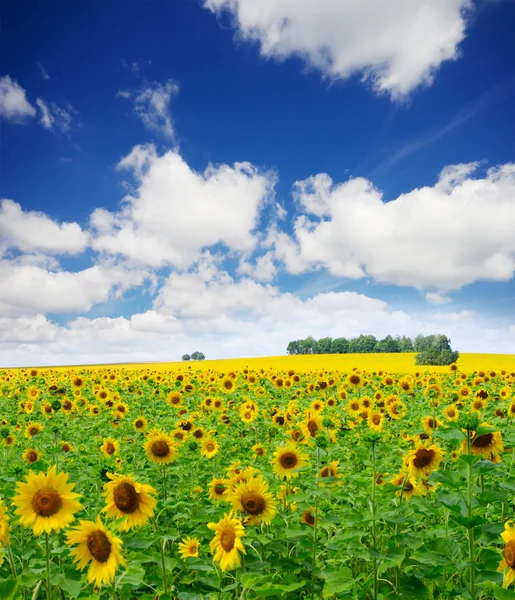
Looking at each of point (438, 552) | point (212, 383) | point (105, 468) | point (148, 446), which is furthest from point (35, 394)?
point (438, 552)

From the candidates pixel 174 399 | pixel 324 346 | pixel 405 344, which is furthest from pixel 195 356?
pixel 174 399

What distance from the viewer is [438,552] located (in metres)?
3.36

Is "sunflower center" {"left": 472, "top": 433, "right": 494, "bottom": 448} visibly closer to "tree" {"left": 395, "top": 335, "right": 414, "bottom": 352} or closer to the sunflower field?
the sunflower field

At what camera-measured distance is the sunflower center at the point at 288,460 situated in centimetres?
502

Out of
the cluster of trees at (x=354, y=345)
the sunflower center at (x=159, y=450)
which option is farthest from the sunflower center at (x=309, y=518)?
the cluster of trees at (x=354, y=345)

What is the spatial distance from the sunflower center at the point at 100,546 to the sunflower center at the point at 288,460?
2.26 meters

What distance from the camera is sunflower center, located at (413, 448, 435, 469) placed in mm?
4809

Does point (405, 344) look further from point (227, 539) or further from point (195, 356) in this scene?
point (227, 539)

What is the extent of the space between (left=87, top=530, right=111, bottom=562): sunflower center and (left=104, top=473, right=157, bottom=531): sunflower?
0.31 metres

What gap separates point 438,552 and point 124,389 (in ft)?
53.8

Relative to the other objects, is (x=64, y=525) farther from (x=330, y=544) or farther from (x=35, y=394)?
(x=35, y=394)

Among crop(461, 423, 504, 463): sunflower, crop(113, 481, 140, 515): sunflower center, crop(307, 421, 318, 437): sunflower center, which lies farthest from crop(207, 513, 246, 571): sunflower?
crop(307, 421, 318, 437): sunflower center

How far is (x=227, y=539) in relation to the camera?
3328 mm

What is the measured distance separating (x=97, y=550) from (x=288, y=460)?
7.68 ft
